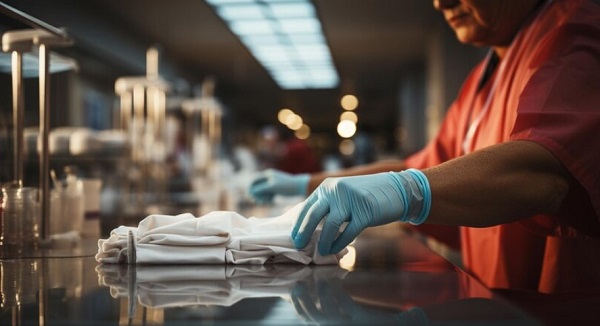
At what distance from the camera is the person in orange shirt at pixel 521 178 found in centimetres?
108

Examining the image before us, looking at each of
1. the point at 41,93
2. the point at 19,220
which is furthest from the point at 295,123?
the point at 19,220

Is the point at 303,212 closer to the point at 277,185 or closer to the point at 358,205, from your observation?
the point at 358,205

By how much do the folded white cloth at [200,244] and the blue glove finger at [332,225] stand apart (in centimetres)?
3

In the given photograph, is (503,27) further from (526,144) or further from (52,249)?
(52,249)

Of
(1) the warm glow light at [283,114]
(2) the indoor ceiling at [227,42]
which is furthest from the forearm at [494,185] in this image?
(1) the warm glow light at [283,114]

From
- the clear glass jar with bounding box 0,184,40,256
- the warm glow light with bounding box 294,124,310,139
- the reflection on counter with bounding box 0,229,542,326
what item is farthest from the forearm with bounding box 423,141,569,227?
the warm glow light with bounding box 294,124,310,139

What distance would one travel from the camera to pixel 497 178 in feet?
3.57

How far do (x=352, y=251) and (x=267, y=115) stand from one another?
1921cm

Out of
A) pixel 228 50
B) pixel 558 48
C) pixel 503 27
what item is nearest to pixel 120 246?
pixel 558 48

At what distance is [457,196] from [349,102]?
1609 centimetres

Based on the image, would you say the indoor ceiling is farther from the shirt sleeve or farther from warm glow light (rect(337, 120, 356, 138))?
warm glow light (rect(337, 120, 356, 138))

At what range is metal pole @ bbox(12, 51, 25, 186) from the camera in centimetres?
144

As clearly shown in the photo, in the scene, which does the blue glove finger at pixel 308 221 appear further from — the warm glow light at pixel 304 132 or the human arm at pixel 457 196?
the warm glow light at pixel 304 132

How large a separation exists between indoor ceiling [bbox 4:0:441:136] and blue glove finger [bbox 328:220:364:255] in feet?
3.24
